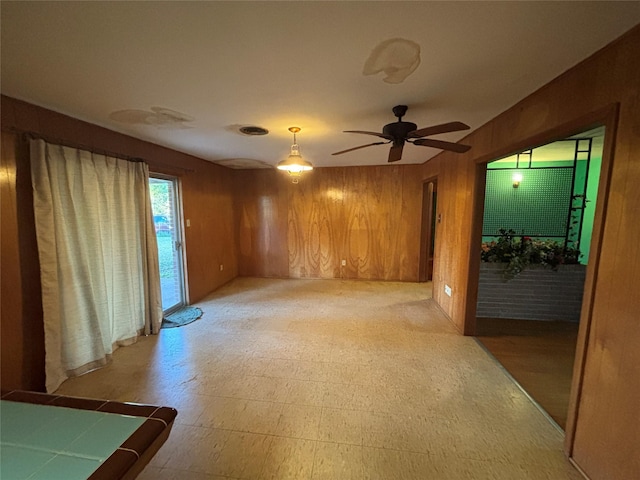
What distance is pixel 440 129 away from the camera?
76.0 inches

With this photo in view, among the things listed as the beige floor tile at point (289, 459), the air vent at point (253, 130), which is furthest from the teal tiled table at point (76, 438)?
the air vent at point (253, 130)

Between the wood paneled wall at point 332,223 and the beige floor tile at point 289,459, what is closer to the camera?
the beige floor tile at point 289,459

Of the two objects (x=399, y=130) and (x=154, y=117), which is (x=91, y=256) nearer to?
(x=154, y=117)

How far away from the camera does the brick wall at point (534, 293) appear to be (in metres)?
3.52

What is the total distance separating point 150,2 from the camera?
42.2 inches

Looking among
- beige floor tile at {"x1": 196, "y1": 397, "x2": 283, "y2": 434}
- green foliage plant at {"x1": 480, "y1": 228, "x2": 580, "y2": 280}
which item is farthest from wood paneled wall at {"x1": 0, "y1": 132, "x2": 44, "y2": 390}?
green foliage plant at {"x1": 480, "y1": 228, "x2": 580, "y2": 280}

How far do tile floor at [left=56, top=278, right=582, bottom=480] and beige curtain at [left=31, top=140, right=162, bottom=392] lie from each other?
0.25m

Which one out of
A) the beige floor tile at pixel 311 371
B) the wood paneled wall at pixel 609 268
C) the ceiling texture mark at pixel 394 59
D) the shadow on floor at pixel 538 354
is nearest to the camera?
the wood paneled wall at pixel 609 268

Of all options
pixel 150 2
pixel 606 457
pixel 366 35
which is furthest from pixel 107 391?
pixel 606 457

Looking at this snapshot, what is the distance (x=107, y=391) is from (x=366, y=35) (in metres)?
3.06

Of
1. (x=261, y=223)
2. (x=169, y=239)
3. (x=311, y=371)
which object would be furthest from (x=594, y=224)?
(x=261, y=223)

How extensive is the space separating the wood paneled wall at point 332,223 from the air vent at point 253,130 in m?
2.53

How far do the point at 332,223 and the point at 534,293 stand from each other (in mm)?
3327

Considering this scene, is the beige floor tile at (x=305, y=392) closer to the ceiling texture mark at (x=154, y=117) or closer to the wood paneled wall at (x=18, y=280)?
the wood paneled wall at (x=18, y=280)
